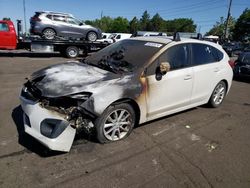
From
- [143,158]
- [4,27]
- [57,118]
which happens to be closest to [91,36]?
[4,27]

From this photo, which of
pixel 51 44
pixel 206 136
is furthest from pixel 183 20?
pixel 206 136

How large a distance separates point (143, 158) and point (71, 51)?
13.3 metres

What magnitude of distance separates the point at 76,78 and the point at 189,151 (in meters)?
2.03

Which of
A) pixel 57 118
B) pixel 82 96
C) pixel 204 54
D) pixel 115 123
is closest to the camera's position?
pixel 57 118

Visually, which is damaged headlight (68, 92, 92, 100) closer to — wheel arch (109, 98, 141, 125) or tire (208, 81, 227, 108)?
wheel arch (109, 98, 141, 125)

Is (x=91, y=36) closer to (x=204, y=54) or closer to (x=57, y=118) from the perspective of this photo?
(x=204, y=54)

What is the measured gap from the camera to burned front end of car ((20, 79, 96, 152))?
334 centimetres

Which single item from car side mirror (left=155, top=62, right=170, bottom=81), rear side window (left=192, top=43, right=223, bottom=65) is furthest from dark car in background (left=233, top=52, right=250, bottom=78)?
car side mirror (left=155, top=62, right=170, bottom=81)

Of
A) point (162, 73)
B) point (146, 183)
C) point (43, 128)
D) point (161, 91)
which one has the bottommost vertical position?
point (146, 183)

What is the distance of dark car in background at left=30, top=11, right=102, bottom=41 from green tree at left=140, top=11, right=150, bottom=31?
7749 cm

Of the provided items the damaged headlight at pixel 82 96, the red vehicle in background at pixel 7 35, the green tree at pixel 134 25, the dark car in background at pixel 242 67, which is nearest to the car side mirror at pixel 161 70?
the damaged headlight at pixel 82 96

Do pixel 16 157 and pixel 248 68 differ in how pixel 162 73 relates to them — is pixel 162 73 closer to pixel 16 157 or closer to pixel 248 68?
pixel 16 157

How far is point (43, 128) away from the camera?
11.2 feet

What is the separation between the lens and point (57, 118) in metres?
3.36
